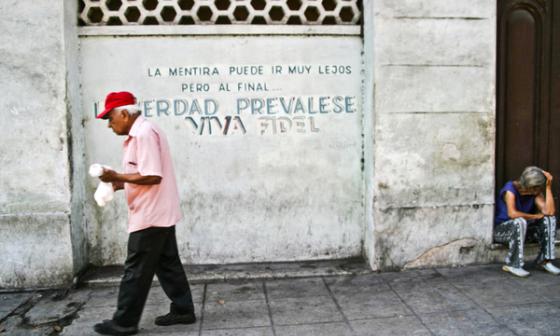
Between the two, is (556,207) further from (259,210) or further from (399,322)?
(259,210)

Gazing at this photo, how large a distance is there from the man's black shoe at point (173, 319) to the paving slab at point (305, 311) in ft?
2.15

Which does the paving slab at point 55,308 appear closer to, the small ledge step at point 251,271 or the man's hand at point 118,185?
the small ledge step at point 251,271

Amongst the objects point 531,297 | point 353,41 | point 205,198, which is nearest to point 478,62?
point 353,41

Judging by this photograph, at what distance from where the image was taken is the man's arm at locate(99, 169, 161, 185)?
3361mm

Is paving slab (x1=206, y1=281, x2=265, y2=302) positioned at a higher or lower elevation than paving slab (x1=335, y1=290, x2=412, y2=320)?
higher

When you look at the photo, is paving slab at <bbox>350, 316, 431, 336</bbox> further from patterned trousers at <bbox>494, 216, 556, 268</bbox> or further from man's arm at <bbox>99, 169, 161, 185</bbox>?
man's arm at <bbox>99, 169, 161, 185</bbox>

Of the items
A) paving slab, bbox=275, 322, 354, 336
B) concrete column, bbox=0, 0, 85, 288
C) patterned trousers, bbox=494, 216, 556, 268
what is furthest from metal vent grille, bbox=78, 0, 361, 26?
paving slab, bbox=275, 322, 354, 336

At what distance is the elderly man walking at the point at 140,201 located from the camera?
3.47m

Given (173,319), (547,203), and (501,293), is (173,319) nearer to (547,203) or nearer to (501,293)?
(501,293)

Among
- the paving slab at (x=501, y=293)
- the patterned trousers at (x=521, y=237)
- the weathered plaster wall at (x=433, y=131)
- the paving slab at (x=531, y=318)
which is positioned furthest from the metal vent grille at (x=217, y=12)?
the paving slab at (x=531, y=318)

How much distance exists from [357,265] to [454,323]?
1471mm

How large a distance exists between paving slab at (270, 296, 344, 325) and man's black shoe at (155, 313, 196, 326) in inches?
25.9

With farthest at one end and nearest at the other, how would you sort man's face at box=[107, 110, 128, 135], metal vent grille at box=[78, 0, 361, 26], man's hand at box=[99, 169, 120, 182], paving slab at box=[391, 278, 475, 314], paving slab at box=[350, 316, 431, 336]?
metal vent grille at box=[78, 0, 361, 26] → paving slab at box=[391, 278, 475, 314] → paving slab at box=[350, 316, 431, 336] → man's face at box=[107, 110, 128, 135] → man's hand at box=[99, 169, 120, 182]

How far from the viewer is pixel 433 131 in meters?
5.03
